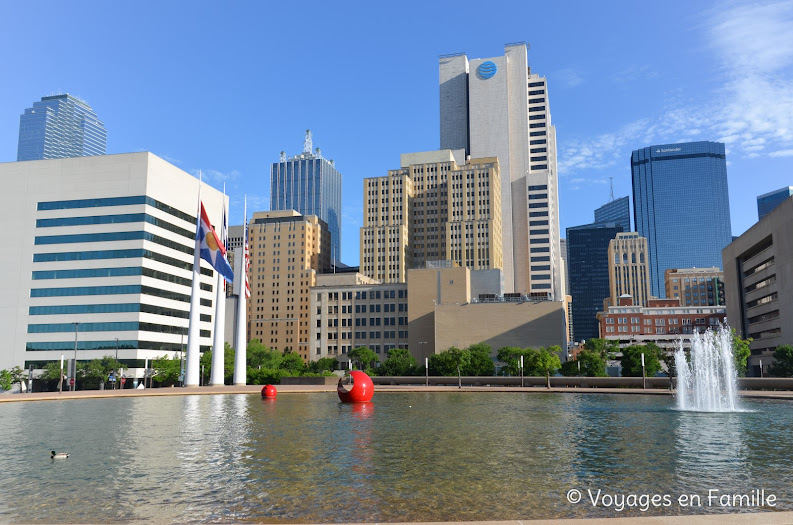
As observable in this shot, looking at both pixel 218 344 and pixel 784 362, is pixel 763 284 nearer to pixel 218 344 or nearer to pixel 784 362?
pixel 784 362

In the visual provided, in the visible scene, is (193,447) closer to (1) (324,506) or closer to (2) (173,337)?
(1) (324,506)

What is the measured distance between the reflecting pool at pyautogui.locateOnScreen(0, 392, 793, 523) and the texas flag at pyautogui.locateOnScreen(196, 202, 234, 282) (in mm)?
51134

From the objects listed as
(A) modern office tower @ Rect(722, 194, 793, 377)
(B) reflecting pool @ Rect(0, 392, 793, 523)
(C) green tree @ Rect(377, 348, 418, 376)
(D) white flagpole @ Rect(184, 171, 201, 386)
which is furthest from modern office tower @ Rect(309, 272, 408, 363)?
(B) reflecting pool @ Rect(0, 392, 793, 523)

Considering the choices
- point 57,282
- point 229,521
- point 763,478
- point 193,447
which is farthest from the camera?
point 57,282

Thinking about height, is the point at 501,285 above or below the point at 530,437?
above

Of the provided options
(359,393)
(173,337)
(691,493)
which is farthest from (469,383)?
(691,493)

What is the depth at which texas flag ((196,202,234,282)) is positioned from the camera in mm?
85188

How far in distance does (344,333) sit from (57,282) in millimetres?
75677

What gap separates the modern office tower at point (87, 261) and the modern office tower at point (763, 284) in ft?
353

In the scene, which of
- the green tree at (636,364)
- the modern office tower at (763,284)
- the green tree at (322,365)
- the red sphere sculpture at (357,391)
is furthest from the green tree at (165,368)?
the modern office tower at (763,284)

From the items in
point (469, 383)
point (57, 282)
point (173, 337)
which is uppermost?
point (57, 282)

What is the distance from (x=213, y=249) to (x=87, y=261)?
46.6 m

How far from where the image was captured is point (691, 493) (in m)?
15.2

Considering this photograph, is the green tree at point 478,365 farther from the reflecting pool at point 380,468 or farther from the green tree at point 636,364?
the reflecting pool at point 380,468
